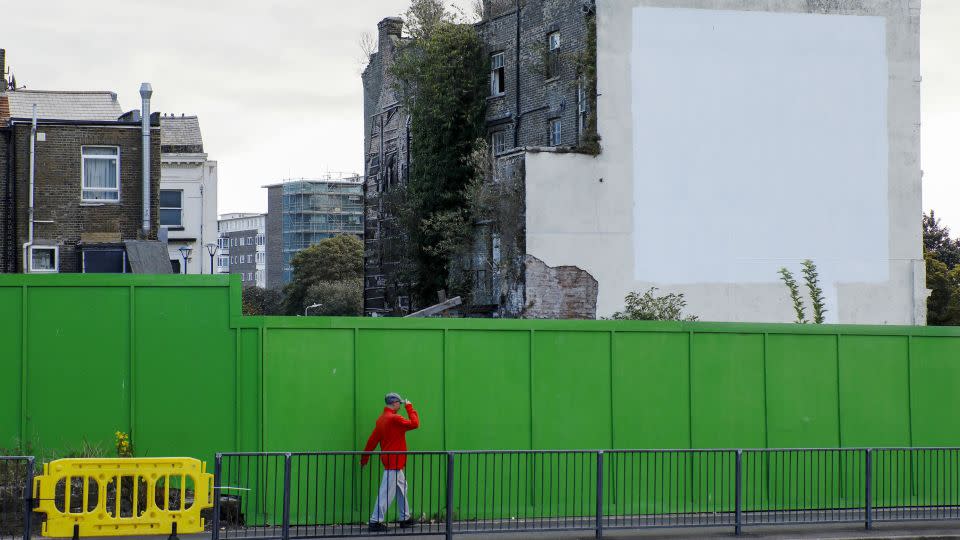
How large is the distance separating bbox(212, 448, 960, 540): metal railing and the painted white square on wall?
15.5m

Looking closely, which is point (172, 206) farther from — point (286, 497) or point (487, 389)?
point (286, 497)

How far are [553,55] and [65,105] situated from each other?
56.6ft

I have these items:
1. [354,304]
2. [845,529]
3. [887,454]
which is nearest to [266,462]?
[845,529]

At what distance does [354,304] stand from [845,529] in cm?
7644

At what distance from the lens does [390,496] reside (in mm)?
15969

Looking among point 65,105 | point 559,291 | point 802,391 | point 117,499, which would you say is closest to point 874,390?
point 802,391

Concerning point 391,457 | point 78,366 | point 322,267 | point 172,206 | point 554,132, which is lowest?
point 391,457

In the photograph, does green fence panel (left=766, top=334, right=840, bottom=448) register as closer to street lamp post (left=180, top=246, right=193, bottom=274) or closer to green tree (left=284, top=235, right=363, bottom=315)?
street lamp post (left=180, top=246, right=193, bottom=274)

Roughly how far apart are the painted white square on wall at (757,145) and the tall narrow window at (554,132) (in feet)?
9.47

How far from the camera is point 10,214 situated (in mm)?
38219

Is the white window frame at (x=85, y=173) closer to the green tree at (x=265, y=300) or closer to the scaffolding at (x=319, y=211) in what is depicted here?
the green tree at (x=265, y=300)

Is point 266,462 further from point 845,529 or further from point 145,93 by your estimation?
point 145,93

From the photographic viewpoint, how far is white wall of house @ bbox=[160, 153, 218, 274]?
5800 centimetres

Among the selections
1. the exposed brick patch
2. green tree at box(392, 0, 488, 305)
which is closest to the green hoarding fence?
the exposed brick patch
